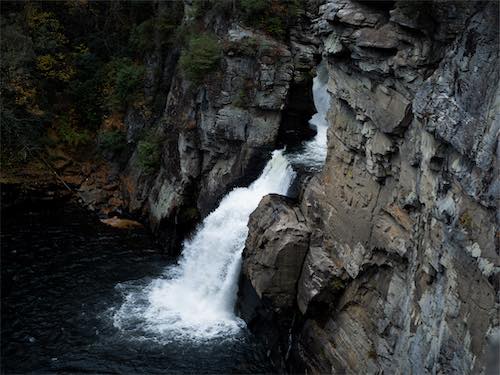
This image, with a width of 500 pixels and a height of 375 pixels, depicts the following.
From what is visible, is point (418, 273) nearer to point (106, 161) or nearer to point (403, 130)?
point (403, 130)

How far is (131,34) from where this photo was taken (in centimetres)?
3216

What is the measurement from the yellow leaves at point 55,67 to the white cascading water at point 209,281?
1421cm

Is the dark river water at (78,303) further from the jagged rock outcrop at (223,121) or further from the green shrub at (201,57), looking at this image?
the green shrub at (201,57)

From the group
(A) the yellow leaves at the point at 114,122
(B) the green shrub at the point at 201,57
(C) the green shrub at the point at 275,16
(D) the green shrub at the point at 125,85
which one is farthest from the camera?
(A) the yellow leaves at the point at 114,122

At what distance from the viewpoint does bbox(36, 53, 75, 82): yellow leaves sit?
3148 centimetres

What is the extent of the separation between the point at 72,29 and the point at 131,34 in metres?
4.07

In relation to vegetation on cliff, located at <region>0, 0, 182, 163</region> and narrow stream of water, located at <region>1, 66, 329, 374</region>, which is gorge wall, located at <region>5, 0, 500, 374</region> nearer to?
narrow stream of water, located at <region>1, 66, 329, 374</region>

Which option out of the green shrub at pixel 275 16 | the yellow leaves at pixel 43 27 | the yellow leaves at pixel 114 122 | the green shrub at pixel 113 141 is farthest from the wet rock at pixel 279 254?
the yellow leaves at pixel 43 27

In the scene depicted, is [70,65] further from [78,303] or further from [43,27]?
[78,303]

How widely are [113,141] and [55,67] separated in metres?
5.99

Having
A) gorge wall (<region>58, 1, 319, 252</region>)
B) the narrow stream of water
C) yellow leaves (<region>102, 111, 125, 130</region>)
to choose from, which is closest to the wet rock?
the narrow stream of water

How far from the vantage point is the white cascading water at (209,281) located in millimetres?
20078

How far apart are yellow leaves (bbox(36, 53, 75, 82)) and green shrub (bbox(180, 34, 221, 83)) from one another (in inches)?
403

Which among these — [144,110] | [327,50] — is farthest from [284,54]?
[144,110]
